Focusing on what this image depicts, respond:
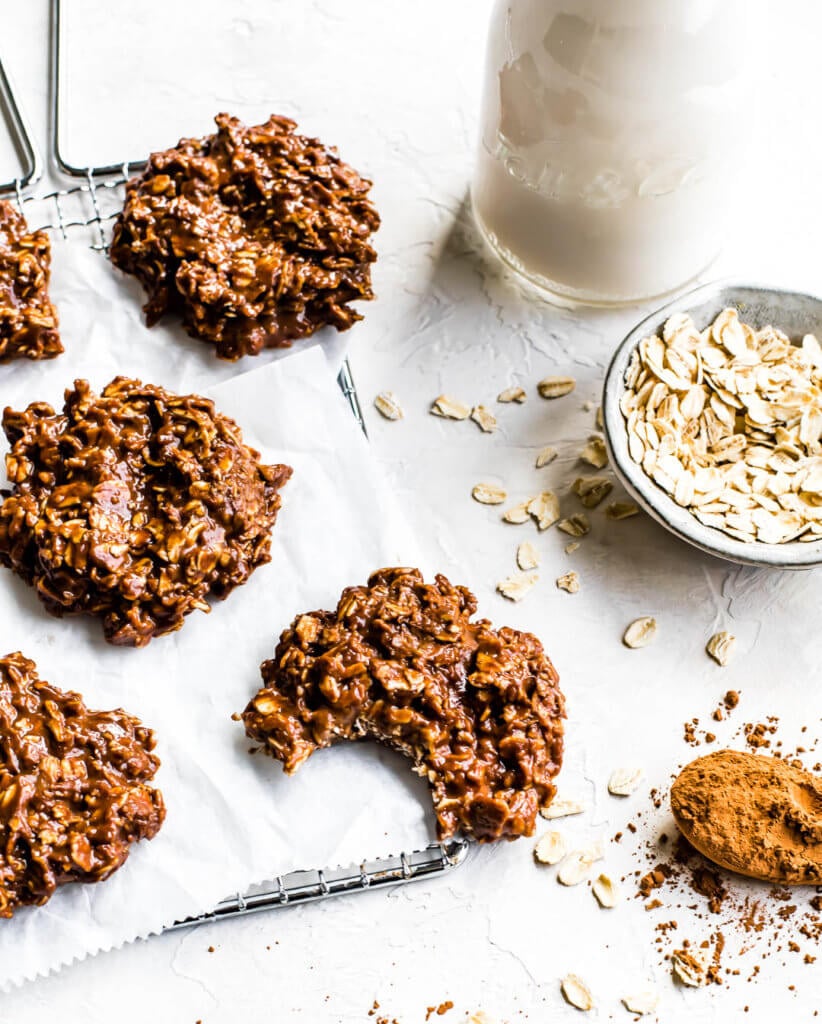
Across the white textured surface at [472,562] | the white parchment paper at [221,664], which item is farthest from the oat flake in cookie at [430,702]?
the white textured surface at [472,562]

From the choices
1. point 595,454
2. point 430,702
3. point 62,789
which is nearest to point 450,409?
point 595,454

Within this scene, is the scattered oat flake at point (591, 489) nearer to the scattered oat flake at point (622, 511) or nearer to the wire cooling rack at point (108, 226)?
the scattered oat flake at point (622, 511)

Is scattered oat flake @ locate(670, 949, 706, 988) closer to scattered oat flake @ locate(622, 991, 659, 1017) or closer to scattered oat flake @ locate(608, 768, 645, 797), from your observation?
scattered oat flake @ locate(622, 991, 659, 1017)

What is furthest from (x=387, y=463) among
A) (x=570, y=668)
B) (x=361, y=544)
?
(x=570, y=668)

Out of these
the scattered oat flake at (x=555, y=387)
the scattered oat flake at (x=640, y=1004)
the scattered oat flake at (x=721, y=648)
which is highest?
the scattered oat flake at (x=555, y=387)

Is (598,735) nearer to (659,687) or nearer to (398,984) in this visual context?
(659,687)
